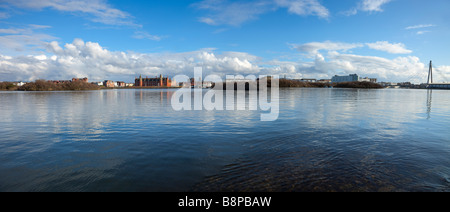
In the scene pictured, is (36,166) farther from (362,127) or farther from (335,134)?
(362,127)

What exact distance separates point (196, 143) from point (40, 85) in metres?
168

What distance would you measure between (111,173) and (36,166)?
2705mm

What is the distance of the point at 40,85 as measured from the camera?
5330 inches

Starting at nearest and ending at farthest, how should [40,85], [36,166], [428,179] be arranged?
[428,179] → [36,166] → [40,85]

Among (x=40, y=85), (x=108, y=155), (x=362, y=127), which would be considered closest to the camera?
(x=108, y=155)
